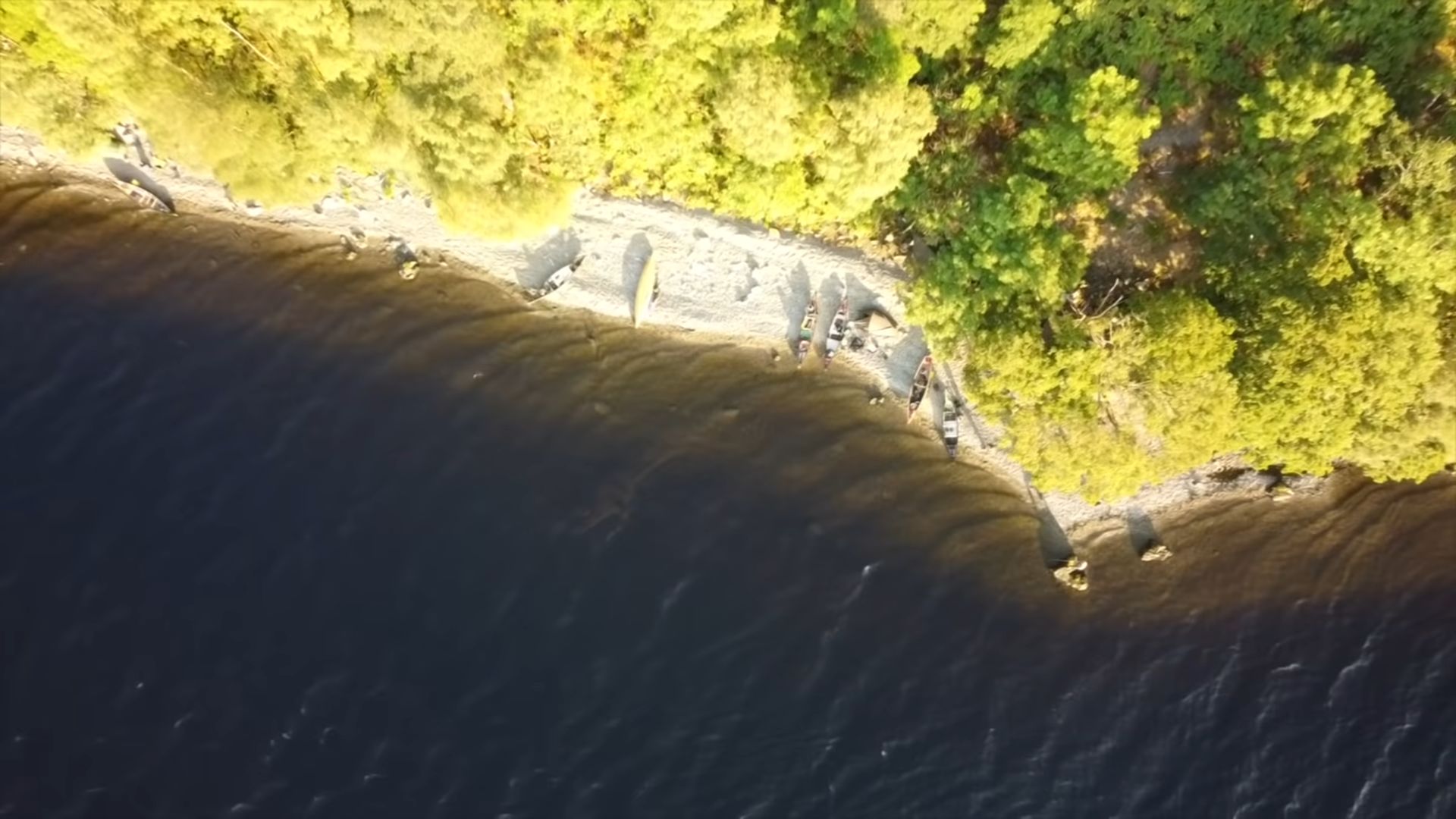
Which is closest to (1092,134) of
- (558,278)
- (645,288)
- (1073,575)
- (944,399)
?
(944,399)

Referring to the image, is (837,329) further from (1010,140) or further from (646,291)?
(1010,140)

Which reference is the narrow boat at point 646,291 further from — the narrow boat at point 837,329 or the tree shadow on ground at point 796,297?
the narrow boat at point 837,329

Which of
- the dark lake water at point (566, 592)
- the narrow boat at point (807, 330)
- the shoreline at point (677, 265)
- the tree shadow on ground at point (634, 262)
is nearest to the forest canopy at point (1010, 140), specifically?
the shoreline at point (677, 265)

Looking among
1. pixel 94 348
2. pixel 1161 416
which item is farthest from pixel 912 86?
pixel 94 348

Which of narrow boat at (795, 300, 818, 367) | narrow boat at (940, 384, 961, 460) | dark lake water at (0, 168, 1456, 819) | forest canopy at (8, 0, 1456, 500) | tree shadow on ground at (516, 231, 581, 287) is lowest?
dark lake water at (0, 168, 1456, 819)

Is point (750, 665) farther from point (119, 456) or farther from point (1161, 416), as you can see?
point (119, 456)

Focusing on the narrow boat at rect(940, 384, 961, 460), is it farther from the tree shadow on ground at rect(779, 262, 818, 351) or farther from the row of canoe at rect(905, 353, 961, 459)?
the tree shadow on ground at rect(779, 262, 818, 351)

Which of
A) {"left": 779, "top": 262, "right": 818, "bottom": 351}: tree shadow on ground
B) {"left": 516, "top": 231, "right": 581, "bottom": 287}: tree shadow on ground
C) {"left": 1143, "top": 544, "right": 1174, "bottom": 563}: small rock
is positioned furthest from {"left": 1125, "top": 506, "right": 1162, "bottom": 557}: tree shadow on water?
{"left": 516, "top": 231, "right": 581, "bottom": 287}: tree shadow on ground

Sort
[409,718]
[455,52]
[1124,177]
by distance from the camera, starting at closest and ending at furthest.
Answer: [455,52] → [1124,177] → [409,718]
